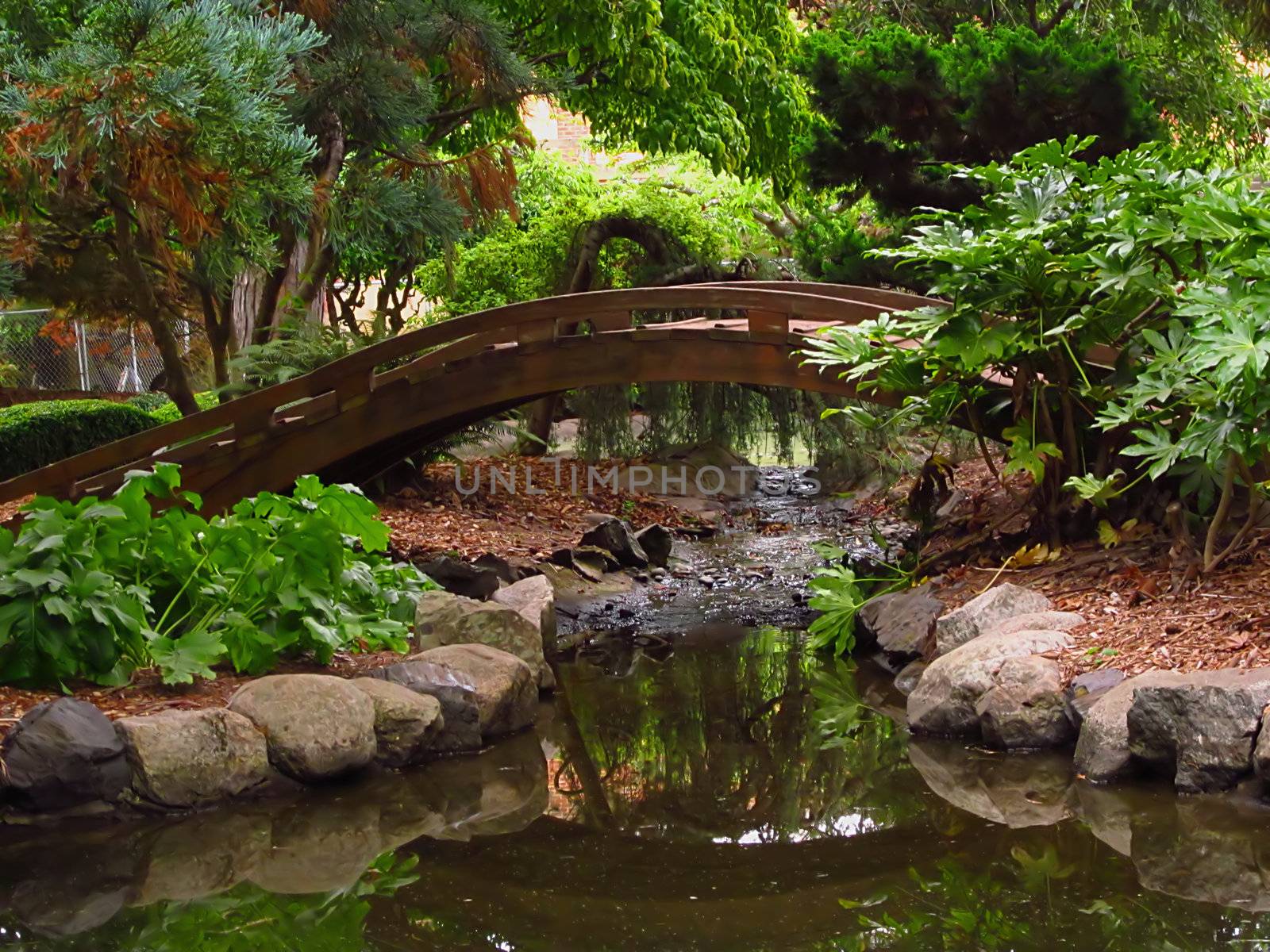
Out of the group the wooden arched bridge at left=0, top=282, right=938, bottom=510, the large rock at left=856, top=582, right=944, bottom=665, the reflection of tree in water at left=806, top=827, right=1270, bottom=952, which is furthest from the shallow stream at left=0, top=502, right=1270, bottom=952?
the wooden arched bridge at left=0, top=282, right=938, bottom=510

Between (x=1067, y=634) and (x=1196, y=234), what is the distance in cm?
184

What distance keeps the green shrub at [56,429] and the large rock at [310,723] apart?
6.38 m

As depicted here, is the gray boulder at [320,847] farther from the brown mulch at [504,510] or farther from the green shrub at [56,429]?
the green shrub at [56,429]

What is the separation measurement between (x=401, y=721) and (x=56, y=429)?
674 cm

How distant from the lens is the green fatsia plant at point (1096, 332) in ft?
19.2

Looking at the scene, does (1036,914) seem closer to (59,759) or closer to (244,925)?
(244,925)

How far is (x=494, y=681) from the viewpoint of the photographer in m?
6.31

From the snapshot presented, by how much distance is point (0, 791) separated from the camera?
5.02m

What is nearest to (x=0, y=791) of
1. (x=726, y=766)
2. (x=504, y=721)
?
(x=504, y=721)

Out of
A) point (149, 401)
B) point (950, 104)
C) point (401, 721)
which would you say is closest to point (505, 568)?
point (401, 721)

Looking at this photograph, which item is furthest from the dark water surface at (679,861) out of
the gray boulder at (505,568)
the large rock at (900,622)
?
the gray boulder at (505,568)

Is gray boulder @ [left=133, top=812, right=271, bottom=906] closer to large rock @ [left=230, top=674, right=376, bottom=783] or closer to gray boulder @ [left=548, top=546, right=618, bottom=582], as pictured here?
large rock @ [left=230, top=674, right=376, bottom=783]

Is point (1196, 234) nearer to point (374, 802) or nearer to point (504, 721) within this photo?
point (504, 721)

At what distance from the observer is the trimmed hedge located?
11.0 meters
